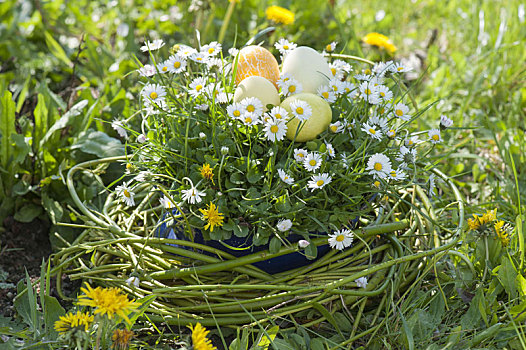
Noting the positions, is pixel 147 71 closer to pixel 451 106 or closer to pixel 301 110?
pixel 301 110

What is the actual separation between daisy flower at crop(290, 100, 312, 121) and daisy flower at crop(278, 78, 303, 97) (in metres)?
0.16

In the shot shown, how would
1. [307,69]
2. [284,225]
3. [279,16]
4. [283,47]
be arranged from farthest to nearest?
[279,16] → [283,47] → [307,69] → [284,225]

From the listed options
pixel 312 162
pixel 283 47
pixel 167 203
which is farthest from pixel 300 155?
pixel 283 47

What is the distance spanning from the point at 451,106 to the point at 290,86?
1486 millimetres

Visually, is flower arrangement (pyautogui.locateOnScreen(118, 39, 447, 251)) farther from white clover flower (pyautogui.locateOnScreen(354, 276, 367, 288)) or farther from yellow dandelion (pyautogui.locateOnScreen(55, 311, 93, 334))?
yellow dandelion (pyautogui.locateOnScreen(55, 311, 93, 334))

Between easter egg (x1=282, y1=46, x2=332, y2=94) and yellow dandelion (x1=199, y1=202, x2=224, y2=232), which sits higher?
easter egg (x1=282, y1=46, x2=332, y2=94)

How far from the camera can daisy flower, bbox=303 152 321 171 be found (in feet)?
4.76

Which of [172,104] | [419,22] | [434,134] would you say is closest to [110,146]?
[172,104]

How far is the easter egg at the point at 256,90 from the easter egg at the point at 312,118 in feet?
0.16

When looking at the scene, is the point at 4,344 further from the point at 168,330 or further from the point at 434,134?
the point at 434,134

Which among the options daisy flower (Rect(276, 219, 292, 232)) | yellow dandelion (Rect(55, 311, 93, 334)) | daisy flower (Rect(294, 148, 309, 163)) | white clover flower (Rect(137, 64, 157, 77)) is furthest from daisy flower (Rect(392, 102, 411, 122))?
yellow dandelion (Rect(55, 311, 93, 334))

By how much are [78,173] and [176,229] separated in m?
A: 0.68

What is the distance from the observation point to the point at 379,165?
146 cm

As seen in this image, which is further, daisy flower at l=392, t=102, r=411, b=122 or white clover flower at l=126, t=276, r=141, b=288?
daisy flower at l=392, t=102, r=411, b=122
